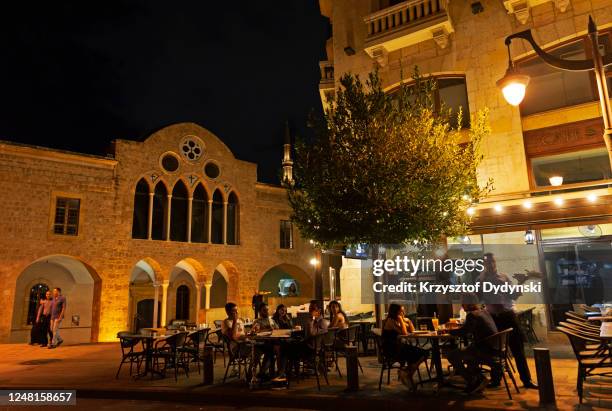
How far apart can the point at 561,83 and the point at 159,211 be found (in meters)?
16.9

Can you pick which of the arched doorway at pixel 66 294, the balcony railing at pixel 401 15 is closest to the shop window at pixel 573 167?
the balcony railing at pixel 401 15

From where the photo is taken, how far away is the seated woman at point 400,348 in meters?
6.23

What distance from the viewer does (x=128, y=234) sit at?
18.7 meters

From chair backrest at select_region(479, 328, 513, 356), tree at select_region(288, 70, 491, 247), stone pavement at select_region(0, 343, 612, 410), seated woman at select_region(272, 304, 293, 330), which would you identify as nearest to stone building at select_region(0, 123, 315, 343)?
stone pavement at select_region(0, 343, 612, 410)

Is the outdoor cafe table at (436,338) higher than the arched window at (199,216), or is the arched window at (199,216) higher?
the arched window at (199,216)

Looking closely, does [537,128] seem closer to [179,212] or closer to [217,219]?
[217,219]

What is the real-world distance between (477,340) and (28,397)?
7.25 meters

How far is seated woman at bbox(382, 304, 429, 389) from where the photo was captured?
6.23 m

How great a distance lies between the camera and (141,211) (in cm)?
1973

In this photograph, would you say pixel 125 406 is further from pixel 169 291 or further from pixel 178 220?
pixel 169 291

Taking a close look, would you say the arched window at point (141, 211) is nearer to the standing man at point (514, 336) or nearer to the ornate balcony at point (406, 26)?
the ornate balcony at point (406, 26)

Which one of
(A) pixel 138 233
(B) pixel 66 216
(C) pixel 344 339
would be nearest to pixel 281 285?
(A) pixel 138 233

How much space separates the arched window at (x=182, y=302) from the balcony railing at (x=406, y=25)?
15912 millimetres

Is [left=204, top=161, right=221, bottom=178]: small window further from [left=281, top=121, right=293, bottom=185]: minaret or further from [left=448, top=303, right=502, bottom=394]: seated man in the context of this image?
[left=448, top=303, right=502, bottom=394]: seated man
